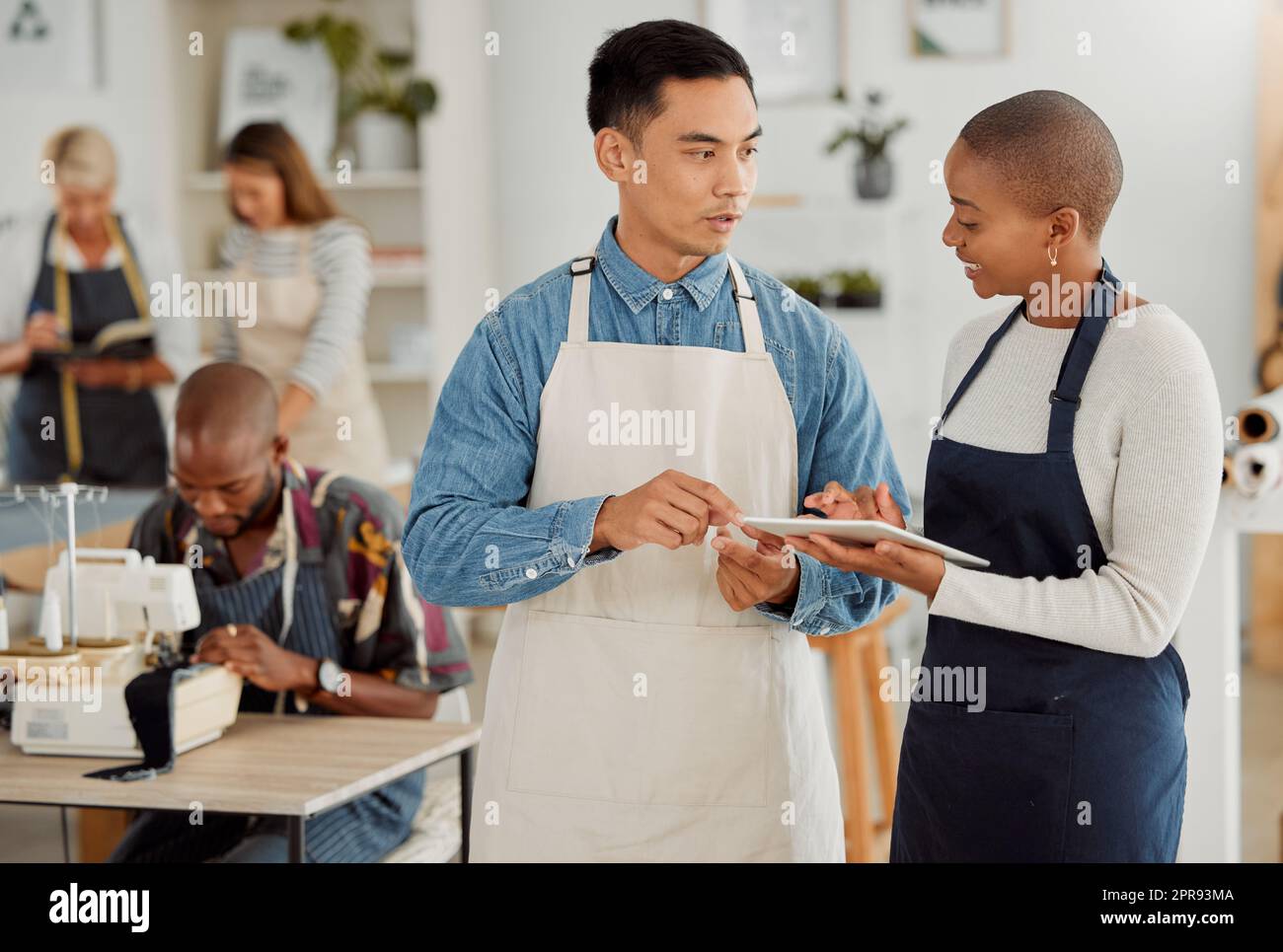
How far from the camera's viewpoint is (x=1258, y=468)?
6.14 feet

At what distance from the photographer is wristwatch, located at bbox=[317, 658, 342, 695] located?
2.21 meters

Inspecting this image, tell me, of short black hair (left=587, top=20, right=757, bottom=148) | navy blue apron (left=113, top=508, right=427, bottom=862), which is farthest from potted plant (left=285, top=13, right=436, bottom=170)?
short black hair (left=587, top=20, right=757, bottom=148)

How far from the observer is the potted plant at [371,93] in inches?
199

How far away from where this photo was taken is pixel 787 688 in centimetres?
167

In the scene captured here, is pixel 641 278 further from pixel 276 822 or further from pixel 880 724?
pixel 880 724

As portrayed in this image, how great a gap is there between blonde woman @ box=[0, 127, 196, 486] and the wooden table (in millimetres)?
2630

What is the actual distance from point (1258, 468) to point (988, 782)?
0.66 metres

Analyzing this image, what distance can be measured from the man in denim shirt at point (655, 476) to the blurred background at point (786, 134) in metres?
3.09

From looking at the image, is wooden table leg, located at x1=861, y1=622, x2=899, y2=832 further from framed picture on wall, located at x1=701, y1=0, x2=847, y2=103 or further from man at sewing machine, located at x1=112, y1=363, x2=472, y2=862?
framed picture on wall, located at x1=701, y1=0, x2=847, y2=103

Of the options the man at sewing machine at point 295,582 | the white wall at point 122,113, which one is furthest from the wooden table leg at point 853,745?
the white wall at point 122,113
